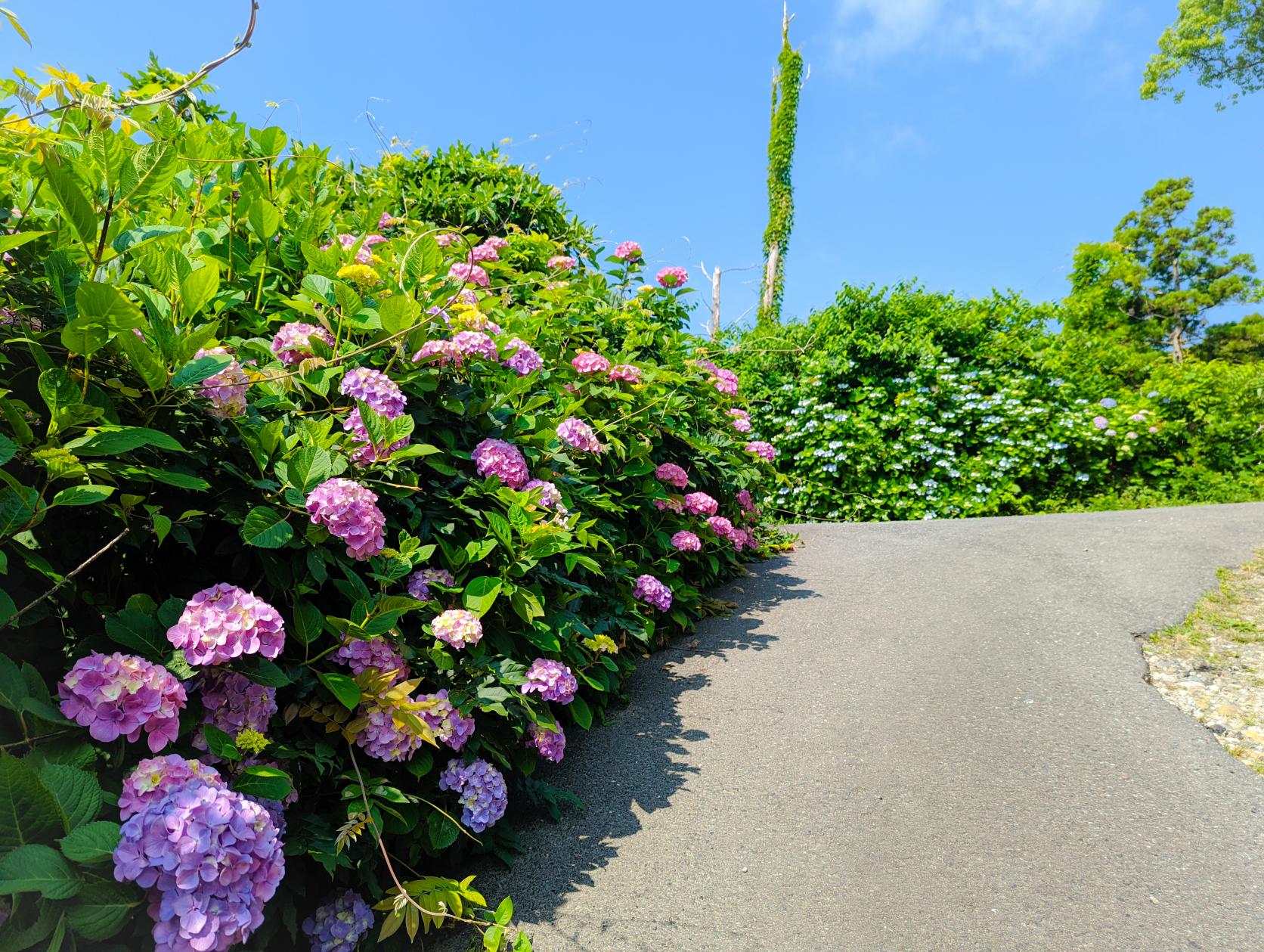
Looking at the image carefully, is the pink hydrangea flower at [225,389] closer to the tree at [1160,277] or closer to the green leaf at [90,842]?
the green leaf at [90,842]

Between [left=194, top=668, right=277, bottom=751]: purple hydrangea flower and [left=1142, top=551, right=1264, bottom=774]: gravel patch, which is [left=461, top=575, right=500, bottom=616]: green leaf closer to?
[left=194, top=668, right=277, bottom=751]: purple hydrangea flower

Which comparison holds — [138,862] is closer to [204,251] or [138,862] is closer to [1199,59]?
[204,251]

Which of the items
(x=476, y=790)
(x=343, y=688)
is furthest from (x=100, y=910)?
(x=476, y=790)

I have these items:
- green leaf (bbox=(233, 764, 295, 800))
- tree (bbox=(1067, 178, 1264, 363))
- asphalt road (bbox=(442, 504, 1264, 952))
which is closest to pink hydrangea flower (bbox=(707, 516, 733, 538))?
asphalt road (bbox=(442, 504, 1264, 952))

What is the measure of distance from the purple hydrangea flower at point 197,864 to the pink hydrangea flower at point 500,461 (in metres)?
1.14

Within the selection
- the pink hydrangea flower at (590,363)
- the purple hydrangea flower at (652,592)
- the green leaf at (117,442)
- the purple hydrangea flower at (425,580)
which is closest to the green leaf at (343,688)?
the purple hydrangea flower at (425,580)

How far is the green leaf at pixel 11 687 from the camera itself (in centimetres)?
115

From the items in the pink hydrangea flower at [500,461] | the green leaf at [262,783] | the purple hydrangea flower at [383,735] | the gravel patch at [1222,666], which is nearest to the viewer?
the green leaf at [262,783]

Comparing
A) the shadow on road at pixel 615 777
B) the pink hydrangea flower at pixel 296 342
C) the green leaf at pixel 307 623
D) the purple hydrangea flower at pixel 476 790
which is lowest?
the shadow on road at pixel 615 777

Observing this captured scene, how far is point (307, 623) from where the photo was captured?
1.56m

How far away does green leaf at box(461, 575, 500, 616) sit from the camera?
6.31ft

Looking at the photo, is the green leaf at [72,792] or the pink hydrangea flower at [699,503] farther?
the pink hydrangea flower at [699,503]

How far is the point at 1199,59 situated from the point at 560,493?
65.3 feet

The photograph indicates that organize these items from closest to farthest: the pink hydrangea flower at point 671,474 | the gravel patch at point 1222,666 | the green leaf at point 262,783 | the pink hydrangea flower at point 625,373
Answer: the green leaf at point 262,783, the gravel patch at point 1222,666, the pink hydrangea flower at point 625,373, the pink hydrangea flower at point 671,474
